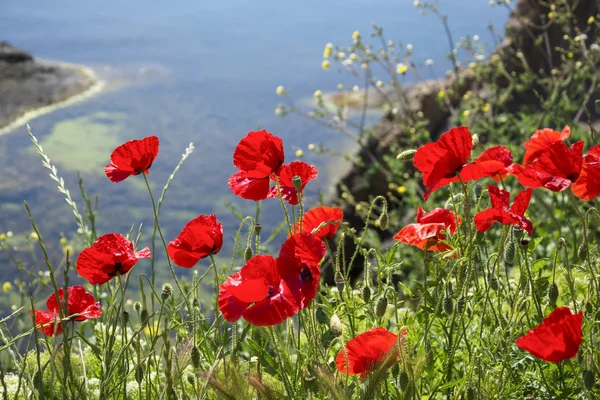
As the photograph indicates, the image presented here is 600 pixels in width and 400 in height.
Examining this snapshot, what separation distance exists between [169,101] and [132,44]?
6.41 feet

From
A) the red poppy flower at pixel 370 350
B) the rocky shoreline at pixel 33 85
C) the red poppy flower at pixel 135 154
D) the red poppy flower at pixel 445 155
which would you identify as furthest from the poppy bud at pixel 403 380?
the rocky shoreline at pixel 33 85

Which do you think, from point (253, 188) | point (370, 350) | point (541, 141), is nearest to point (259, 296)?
point (370, 350)

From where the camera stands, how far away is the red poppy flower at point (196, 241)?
3.65ft

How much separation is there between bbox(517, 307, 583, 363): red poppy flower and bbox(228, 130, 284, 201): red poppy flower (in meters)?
0.45

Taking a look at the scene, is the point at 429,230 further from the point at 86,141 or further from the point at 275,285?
the point at 86,141

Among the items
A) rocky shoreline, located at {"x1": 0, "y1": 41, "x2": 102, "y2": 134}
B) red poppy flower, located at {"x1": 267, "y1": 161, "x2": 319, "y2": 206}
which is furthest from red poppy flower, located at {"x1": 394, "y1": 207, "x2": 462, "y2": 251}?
rocky shoreline, located at {"x1": 0, "y1": 41, "x2": 102, "y2": 134}

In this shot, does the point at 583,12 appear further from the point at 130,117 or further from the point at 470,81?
the point at 130,117

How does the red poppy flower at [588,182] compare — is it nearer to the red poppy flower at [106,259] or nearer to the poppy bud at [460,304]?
the poppy bud at [460,304]

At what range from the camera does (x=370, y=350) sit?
939 mm

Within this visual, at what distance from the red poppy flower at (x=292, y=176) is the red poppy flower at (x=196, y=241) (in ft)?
0.35

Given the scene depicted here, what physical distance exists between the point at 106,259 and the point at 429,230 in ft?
1.61

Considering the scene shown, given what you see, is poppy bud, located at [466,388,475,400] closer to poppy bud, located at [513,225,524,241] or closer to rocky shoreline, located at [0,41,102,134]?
poppy bud, located at [513,225,524,241]

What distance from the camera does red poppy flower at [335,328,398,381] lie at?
3.06 feet

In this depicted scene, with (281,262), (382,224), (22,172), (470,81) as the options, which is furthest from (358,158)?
(281,262)
